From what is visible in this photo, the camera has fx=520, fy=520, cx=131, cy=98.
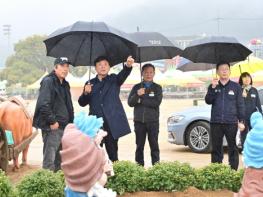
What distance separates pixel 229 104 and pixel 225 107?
65mm

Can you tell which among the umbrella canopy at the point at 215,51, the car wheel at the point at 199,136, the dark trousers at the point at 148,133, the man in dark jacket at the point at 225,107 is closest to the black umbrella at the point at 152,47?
the umbrella canopy at the point at 215,51

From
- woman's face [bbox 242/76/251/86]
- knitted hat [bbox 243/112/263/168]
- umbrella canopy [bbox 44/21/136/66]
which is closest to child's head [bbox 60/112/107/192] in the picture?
knitted hat [bbox 243/112/263/168]

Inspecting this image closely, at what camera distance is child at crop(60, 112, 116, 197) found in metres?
3.19

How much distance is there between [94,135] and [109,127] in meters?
2.91

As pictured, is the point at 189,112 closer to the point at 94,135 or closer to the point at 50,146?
the point at 50,146

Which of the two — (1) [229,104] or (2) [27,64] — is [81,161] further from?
(2) [27,64]

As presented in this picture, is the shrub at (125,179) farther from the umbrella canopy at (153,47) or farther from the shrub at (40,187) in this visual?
the umbrella canopy at (153,47)

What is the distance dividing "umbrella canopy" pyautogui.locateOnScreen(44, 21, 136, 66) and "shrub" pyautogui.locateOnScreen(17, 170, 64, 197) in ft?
7.09

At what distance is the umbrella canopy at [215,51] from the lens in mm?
7285

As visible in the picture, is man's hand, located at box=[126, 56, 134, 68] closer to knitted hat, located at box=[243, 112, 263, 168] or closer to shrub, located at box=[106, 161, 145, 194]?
A: shrub, located at box=[106, 161, 145, 194]

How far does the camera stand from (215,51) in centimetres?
741

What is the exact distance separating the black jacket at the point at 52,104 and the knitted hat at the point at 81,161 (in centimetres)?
255

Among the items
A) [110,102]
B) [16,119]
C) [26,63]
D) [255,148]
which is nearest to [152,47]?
[110,102]

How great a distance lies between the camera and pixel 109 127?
625cm
